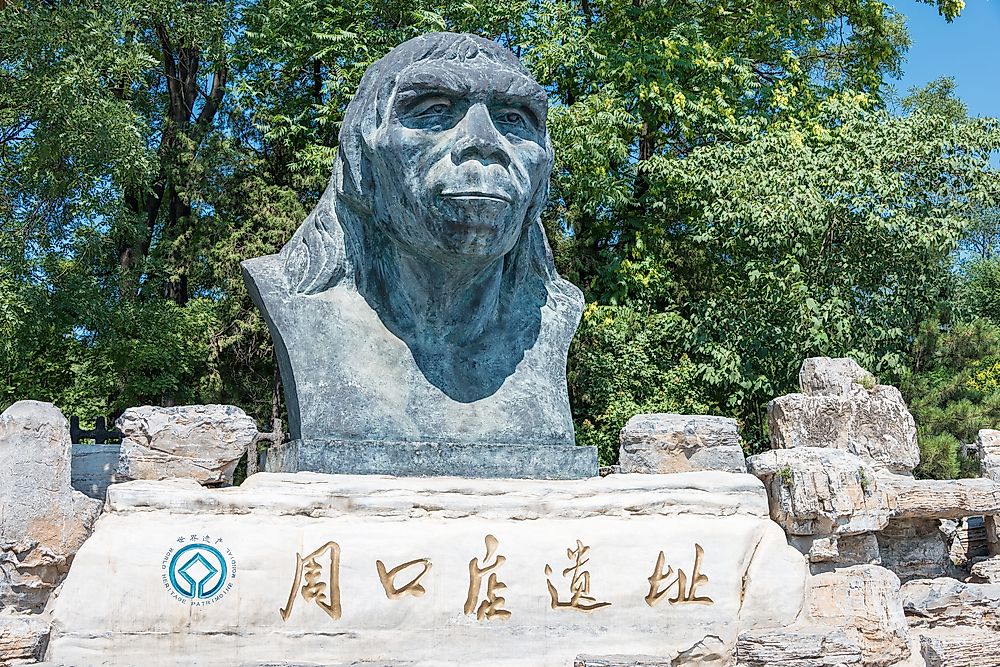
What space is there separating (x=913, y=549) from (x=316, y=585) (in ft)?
11.4

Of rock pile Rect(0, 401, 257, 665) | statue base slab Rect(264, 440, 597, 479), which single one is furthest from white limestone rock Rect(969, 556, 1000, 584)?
rock pile Rect(0, 401, 257, 665)

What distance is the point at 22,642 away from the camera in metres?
3.16

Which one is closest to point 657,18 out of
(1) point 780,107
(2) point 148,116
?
(1) point 780,107

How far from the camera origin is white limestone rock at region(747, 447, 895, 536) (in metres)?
4.14

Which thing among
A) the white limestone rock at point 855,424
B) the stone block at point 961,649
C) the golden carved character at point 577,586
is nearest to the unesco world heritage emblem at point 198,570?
the golden carved character at point 577,586

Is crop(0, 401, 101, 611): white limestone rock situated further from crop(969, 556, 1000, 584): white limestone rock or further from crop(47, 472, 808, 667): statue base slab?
crop(969, 556, 1000, 584): white limestone rock

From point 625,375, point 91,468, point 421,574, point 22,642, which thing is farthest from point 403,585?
point 625,375

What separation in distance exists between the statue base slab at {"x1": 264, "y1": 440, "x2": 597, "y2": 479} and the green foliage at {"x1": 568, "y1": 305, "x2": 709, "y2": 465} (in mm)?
5808

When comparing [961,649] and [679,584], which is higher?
[679,584]

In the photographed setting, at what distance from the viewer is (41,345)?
34.4 feet

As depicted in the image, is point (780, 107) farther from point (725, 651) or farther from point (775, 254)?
point (725, 651)

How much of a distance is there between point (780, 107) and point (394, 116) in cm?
832

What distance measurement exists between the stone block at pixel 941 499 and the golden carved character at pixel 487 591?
235cm

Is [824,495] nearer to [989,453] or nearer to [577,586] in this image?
[577,586]
